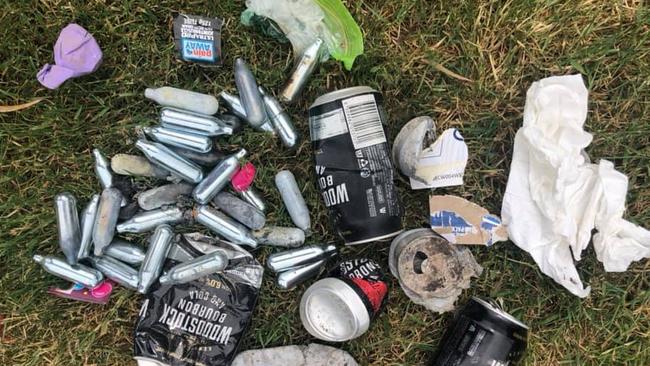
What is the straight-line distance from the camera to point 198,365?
2318mm

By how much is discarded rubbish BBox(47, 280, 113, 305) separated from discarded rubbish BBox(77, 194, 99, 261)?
0.12 m

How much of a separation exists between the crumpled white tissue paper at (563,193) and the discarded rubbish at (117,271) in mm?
1429

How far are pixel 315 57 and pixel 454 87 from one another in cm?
55

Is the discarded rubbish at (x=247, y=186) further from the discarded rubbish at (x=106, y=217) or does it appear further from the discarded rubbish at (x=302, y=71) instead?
the discarded rubbish at (x=106, y=217)

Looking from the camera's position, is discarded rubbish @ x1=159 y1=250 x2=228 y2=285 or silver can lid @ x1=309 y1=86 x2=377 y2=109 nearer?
silver can lid @ x1=309 y1=86 x2=377 y2=109

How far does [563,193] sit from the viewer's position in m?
2.19

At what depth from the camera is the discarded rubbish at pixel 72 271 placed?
7.60ft

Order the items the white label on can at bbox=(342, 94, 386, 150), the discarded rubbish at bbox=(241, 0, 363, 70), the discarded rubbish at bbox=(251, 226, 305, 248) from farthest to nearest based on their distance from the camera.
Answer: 1. the discarded rubbish at bbox=(251, 226, 305, 248)
2. the discarded rubbish at bbox=(241, 0, 363, 70)
3. the white label on can at bbox=(342, 94, 386, 150)

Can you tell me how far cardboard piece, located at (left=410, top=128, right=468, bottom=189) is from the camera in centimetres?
231

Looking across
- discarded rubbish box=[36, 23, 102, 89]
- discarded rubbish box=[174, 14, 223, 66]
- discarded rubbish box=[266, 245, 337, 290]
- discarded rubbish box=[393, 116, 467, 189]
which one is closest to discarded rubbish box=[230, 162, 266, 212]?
discarded rubbish box=[266, 245, 337, 290]

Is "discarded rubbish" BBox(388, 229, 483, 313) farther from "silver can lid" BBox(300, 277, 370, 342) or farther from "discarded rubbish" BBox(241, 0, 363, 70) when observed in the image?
"discarded rubbish" BBox(241, 0, 363, 70)

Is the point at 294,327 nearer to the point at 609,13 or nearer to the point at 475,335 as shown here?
the point at 475,335

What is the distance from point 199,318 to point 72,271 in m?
0.50

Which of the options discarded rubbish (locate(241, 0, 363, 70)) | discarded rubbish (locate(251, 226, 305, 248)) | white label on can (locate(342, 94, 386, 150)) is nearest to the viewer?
white label on can (locate(342, 94, 386, 150))
